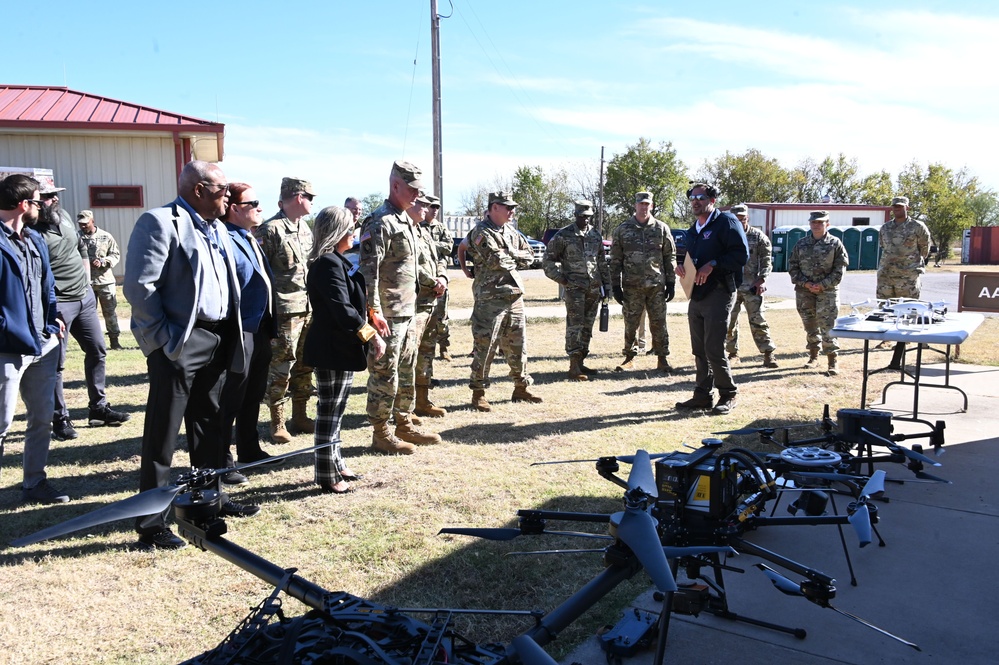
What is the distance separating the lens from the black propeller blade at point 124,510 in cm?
185

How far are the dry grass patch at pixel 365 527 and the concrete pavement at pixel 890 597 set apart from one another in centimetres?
48

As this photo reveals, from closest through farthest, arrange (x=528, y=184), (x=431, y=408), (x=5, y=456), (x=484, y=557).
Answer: (x=484, y=557) < (x=5, y=456) < (x=431, y=408) < (x=528, y=184)

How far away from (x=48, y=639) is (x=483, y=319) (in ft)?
15.9

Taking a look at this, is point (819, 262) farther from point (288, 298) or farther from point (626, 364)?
point (288, 298)

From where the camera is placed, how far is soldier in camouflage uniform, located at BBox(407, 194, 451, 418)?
6156mm

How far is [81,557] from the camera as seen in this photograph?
13.1 feet

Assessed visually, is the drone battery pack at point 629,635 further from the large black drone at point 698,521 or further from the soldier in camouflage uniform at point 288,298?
the soldier in camouflage uniform at point 288,298

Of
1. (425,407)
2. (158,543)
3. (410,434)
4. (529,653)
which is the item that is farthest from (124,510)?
(425,407)

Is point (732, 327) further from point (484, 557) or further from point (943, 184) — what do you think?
point (943, 184)

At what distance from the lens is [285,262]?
6.42 meters

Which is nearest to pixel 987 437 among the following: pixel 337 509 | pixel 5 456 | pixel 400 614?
pixel 337 509

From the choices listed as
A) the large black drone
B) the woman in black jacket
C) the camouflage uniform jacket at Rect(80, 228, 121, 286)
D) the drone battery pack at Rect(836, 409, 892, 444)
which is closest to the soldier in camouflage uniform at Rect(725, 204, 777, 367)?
the drone battery pack at Rect(836, 409, 892, 444)

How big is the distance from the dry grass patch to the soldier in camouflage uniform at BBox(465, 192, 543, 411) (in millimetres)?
449

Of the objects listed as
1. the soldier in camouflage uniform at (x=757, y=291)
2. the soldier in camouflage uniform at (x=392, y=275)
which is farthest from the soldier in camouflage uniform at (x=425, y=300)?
the soldier in camouflage uniform at (x=757, y=291)
